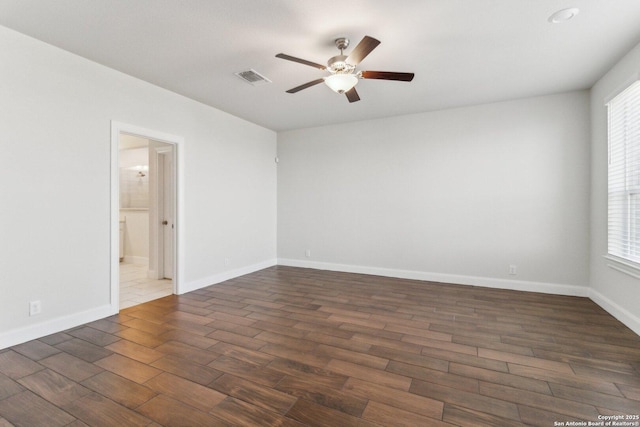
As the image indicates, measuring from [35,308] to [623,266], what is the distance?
576 cm

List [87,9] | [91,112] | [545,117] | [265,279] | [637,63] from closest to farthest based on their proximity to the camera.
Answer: [87,9]
[637,63]
[91,112]
[545,117]
[265,279]

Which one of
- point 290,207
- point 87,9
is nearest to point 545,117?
point 290,207

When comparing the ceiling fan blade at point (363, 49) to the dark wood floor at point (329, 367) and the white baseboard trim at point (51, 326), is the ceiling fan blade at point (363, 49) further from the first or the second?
the white baseboard trim at point (51, 326)

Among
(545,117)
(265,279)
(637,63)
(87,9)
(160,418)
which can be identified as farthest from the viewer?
(265,279)

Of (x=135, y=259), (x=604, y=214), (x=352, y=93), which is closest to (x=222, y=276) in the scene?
(x=135, y=259)

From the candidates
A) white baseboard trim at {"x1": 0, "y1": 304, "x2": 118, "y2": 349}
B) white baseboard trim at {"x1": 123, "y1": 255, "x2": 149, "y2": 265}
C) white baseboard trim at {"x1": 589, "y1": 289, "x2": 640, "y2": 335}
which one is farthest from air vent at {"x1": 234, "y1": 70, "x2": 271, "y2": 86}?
white baseboard trim at {"x1": 123, "y1": 255, "x2": 149, "y2": 265}

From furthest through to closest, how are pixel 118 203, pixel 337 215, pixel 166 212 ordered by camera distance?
pixel 337 215 → pixel 166 212 → pixel 118 203

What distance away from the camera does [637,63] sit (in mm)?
2812

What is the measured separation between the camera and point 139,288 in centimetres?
446

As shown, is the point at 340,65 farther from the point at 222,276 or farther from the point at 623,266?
the point at 222,276

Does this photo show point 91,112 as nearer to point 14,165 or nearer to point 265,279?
point 14,165

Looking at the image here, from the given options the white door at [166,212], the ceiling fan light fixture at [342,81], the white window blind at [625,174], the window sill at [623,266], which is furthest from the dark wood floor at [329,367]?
the ceiling fan light fixture at [342,81]

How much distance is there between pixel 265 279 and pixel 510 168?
4.12 metres

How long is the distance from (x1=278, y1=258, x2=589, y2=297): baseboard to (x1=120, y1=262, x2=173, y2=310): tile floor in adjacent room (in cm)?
234
